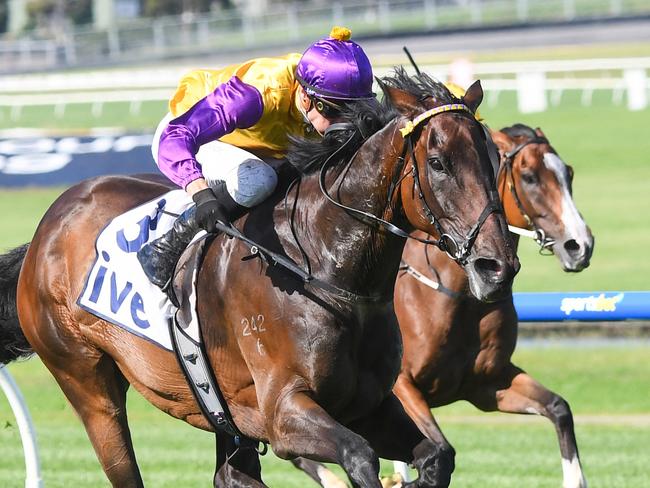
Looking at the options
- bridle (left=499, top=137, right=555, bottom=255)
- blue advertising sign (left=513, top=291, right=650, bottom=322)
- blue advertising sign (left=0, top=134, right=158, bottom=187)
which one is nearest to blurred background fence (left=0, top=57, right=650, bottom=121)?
blue advertising sign (left=0, top=134, right=158, bottom=187)

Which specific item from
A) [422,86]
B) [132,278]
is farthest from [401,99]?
[132,278]

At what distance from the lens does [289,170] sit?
4.25 metres

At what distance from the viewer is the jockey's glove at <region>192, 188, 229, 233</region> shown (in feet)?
12.8

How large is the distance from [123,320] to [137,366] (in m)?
0.18

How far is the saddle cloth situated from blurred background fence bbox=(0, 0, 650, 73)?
31.5 m

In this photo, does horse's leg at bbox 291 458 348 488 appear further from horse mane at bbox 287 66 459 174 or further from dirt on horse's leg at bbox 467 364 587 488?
horse mane at bbox 287 66 459 174

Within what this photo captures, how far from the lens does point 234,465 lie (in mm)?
4742

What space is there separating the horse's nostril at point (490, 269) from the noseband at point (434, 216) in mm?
53

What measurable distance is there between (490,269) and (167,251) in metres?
1.39

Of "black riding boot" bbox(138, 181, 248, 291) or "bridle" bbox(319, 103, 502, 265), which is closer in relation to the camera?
"bridle" bbox(319, 103, 502, 265)

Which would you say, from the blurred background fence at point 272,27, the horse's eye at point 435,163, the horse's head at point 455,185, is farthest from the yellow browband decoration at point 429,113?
the blurred background fence at point 272,27

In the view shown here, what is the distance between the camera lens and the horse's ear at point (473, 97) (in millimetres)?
3699

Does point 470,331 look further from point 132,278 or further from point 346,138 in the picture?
point 346,138

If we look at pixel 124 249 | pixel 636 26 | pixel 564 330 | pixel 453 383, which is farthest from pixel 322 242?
pixel 636 26
